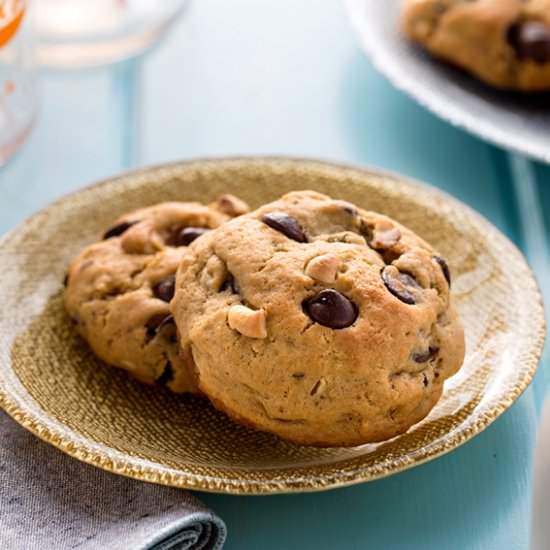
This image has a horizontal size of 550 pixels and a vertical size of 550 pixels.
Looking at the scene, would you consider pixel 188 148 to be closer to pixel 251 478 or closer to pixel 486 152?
pixel 486 152

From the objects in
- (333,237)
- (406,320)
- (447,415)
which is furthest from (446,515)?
(333,237)

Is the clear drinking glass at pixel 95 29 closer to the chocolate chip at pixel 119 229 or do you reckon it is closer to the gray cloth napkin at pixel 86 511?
the chocolate chip at pixel 119 229

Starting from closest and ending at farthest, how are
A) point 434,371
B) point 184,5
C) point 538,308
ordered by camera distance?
point 434,371
point 538,308
point 184,5

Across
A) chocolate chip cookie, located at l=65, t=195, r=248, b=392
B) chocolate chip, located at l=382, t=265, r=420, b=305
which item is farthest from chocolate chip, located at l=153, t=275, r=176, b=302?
chocolate chip, located at l=382, t=265, r=420, b=305

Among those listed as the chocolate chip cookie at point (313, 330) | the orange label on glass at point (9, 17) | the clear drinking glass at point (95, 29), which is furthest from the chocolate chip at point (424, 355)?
the clear drinking glass at point (95, 29)

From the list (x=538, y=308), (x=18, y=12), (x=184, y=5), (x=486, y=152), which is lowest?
(x=486, y=152)

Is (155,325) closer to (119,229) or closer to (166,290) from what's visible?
(166,290)

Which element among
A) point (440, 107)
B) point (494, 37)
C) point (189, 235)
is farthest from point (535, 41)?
point (189, 235)
